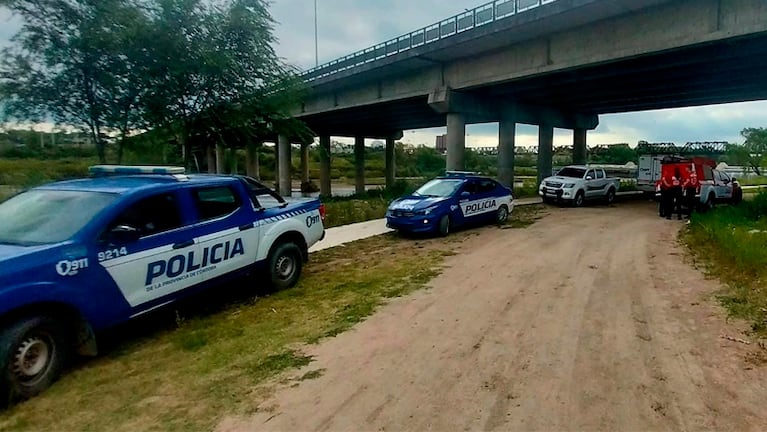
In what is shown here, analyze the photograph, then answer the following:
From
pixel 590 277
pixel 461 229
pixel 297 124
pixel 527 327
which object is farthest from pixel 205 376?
pixel 297 124

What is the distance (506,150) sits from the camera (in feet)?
92.1

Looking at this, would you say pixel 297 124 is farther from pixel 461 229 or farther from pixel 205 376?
pixel 205 376

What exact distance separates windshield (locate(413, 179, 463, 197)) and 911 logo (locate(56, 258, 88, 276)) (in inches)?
398

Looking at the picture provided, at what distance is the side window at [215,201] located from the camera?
20.1 ft

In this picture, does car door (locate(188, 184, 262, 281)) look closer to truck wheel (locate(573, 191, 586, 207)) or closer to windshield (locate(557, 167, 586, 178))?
truck wheel (locate(573, 191, 586, 207))

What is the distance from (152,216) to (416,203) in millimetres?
8350

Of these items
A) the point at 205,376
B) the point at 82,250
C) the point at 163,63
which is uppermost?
the point at 163,63

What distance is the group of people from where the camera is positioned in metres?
16.7

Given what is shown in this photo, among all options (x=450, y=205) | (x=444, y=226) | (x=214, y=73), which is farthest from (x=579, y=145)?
(x=214, y=73)

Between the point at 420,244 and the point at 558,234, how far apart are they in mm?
4102

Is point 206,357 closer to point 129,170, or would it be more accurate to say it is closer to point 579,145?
point 129,170

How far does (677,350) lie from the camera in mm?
4910

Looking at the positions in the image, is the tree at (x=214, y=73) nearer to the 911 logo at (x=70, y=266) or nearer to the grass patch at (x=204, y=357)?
the grass patch at (x=204, y=357)

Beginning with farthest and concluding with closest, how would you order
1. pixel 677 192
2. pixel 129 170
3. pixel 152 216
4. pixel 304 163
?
pixel 304 163
pixel 677 192
pixel 129 170
pixel 152 216
